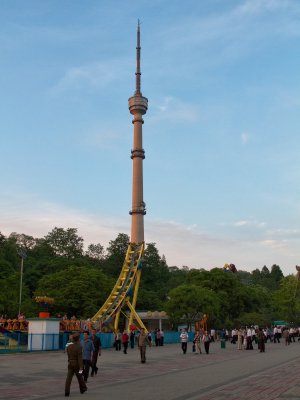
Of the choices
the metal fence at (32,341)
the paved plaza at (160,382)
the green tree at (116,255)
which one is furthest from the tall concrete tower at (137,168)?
the paved plaza at (160,382)

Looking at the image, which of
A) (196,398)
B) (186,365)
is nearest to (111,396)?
(196,398)

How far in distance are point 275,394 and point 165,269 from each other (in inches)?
3916

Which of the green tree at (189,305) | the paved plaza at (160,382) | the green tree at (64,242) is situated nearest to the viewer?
the paved plaza at (160,382)

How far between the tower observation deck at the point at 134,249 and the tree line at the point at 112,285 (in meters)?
4.27

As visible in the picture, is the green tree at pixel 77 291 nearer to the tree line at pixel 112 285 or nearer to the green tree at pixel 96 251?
the tree line at pixel 112 285

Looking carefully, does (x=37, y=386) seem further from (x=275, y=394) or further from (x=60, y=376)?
(x=275, y=394)

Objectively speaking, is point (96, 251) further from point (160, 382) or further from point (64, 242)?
point (160, 382)

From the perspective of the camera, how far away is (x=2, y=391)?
546 inches

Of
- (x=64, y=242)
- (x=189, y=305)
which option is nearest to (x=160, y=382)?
(x=189, y=305)

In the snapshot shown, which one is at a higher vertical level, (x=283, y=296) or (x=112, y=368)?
(x=283, y=296)

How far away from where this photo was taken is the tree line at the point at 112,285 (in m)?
54.7

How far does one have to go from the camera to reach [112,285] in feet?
235

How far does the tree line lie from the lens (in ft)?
179

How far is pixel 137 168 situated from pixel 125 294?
846 inches
